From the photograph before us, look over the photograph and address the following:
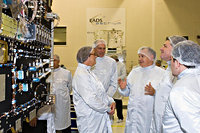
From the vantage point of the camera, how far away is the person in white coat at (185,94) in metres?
1.40

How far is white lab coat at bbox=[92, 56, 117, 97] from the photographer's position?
3.38m

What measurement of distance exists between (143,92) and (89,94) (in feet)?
2.89

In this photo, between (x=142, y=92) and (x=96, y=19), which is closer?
(x=142, y=92)

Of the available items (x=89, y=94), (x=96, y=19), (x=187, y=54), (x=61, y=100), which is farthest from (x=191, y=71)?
(x=96, y=19)

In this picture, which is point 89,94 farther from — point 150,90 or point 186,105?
point 186,105

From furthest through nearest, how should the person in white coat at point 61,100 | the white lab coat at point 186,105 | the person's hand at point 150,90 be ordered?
the person in white coat at point 61,100 < the person's hand at point 150,90 < the white lab coat at point 186,105

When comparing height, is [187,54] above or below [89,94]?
above

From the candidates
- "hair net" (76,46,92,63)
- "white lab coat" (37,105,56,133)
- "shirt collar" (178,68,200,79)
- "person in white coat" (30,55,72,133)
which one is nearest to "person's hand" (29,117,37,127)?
"white lab coat" (37,105,56,133)

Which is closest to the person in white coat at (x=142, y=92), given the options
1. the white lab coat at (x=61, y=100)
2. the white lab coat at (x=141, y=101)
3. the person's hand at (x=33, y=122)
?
the white lab coat at (x=141, y=101)

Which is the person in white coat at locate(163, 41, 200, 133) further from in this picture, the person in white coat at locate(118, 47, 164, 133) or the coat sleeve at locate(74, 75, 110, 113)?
the person in white coat at locate(118, 47, 164, 133)

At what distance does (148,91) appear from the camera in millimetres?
2715

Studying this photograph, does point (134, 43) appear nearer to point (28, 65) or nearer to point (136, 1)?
point (136, 1)

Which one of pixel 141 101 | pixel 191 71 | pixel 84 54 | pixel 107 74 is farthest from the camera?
pixel 107 74

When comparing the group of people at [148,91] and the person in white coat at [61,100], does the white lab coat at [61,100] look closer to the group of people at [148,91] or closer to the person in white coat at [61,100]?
the person in white coat at [61,100]
